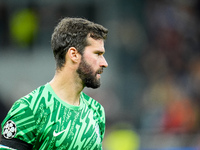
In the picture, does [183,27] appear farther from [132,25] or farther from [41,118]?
[41,118]

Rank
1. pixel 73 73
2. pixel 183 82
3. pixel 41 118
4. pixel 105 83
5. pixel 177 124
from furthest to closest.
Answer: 1. pixel 105 83
2. pixel 183 82
3. pixel 177 124
4. pixel 73 73
5. pixel 41 118

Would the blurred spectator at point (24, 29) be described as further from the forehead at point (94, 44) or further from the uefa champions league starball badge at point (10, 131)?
the uefa champions league starball badge at point (10, 131)

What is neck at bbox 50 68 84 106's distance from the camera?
4164 millimetres

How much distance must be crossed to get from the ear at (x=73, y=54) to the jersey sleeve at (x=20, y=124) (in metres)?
0.56

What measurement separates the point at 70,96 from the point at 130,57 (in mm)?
9358

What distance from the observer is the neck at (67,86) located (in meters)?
Result: 4.16

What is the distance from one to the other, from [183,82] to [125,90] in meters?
1.40

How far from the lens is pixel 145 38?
13891 millimetres

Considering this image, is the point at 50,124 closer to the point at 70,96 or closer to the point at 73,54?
the point at 70,96

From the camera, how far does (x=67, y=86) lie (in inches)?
165

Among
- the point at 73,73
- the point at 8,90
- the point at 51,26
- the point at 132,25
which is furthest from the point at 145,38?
the point at 73,73

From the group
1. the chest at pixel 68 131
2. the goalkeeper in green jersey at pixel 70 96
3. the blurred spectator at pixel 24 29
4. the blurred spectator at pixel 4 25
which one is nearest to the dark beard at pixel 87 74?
the goalkeeper in green jersey at pixel 70 96

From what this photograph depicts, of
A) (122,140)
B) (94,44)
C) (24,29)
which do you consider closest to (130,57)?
(24,29)

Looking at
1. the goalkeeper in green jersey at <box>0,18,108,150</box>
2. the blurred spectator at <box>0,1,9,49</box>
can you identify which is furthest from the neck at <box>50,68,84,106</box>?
the blurred spectator at <box>0,1,9,49</box>
